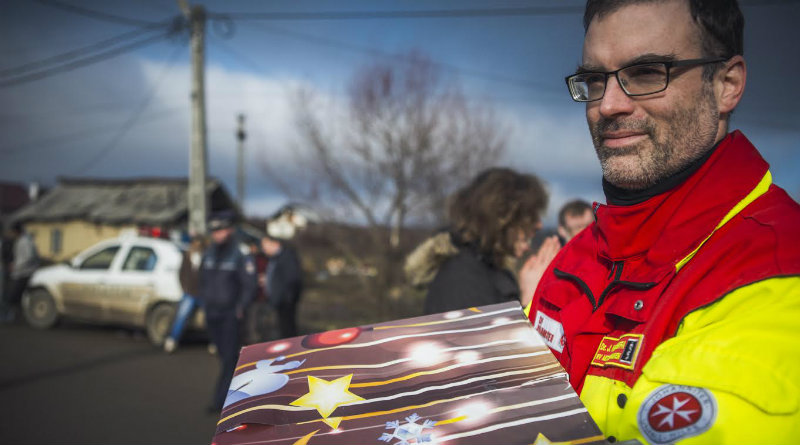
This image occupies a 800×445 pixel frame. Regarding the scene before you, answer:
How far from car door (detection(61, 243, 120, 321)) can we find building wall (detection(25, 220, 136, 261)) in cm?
1813

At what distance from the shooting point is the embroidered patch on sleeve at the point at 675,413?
0.84 m

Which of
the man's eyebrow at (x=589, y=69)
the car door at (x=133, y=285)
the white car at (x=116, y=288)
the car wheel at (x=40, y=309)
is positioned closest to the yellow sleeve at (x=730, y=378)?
the man's eyebrow at (x=589, y=69)

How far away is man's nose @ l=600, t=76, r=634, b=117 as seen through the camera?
1.23 meters

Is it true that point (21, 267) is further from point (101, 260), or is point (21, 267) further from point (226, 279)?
point (226, 279)

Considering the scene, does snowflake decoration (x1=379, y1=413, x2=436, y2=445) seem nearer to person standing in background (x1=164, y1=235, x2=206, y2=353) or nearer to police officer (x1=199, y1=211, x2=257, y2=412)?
police officer (x1=199, y1=211, x2=257, y2=412)

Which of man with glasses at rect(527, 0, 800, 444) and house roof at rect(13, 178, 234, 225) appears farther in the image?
house roof at rect(13, 178, 234, 225)

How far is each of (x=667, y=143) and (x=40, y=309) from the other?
1338 centimetres

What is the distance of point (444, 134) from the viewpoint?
11.5 metres

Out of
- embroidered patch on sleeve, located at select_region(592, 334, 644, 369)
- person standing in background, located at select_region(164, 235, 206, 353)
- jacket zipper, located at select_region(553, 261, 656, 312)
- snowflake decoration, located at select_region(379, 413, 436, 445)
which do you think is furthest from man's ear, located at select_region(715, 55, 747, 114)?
person standing in background, located at select_region(164, 235, 206, 353)

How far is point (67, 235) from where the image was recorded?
30266mm

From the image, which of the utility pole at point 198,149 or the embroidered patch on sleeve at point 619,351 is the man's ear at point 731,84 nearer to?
the embroidered patch on sleeve at point 619,351

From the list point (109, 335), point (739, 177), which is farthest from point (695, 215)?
point (109, 335)

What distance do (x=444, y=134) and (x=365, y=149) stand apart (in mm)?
1609

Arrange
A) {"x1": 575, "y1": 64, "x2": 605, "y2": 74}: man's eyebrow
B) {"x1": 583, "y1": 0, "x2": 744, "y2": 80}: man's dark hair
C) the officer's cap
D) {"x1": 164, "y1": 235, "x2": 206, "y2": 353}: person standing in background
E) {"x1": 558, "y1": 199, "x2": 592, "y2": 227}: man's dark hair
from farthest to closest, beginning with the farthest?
{"x1": 164, "y1": 235, "x2": 206, "y2": 353}: person standing in background
the officer's cap
{"x1": 558, "y1": 199, "x2": 592, "y2": 227}: man's dark hair
{"x1": 575, "y1": 64, "x2": 605, "y2": 74}: man's eyebrow
{"x1": 583, "y1": 0, "x2": 744, "y2": 80}: man's dark hair
